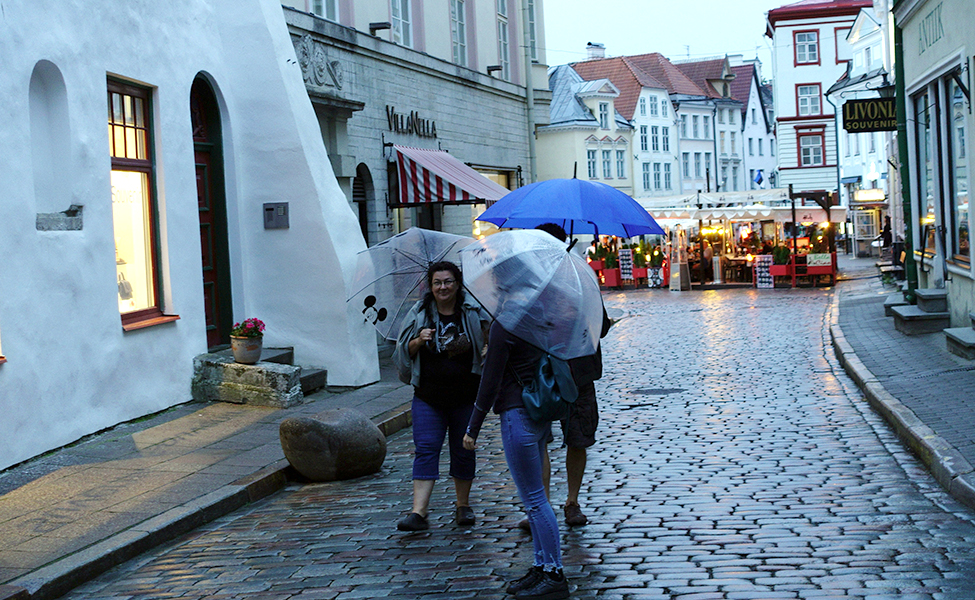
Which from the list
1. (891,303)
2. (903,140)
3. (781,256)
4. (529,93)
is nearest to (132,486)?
(903,140)

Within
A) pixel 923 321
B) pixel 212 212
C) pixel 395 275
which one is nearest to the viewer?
pixel 395 275

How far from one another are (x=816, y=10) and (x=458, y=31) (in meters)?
38.3

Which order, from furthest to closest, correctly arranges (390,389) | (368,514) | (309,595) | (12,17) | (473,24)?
(473,24), (390,389), (12,17), (368,514), (309,595)

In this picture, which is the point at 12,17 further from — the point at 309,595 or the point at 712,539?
the point at 712,539

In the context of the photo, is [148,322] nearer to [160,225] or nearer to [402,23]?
[160,225]

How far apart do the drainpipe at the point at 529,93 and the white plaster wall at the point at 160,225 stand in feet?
42.5

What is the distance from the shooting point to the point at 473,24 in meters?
22.7

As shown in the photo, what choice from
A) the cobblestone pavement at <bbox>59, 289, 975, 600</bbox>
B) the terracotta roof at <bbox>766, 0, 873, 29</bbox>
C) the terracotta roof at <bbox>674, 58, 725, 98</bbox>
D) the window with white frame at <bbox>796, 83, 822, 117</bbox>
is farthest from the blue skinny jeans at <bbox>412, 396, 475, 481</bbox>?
the terracotta roof at <bbox>674, 58, 725, 98</bbox>

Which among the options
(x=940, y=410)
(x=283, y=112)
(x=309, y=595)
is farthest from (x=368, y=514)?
(x=283, y=112)

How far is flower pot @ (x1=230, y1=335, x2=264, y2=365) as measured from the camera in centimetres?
1139

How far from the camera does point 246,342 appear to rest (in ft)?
37.3

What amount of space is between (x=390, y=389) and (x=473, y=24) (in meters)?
12.2

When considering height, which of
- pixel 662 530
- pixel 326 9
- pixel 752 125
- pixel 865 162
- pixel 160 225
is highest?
pixel 752 125

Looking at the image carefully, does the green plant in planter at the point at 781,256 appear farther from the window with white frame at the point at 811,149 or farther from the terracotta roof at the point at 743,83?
the terracotta roof at the point at 743,83
